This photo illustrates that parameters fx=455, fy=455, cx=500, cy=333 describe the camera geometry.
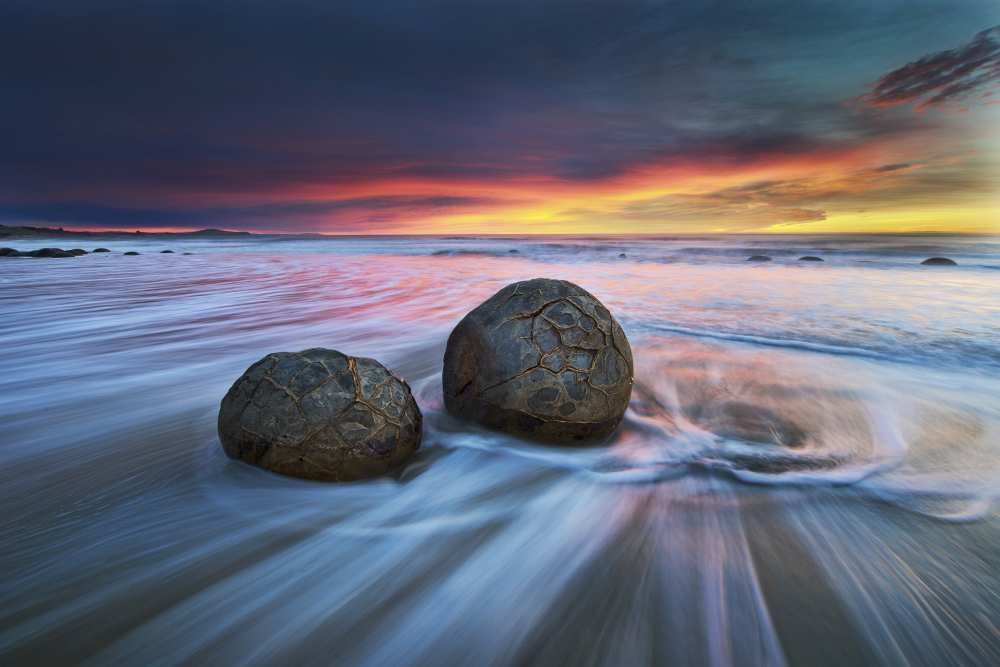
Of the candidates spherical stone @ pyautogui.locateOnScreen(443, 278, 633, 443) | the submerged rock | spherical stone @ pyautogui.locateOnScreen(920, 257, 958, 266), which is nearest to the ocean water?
the submerged rock

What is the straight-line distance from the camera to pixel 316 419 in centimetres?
217

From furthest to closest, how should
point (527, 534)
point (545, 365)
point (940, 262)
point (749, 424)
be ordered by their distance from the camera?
point (940, 262) < point (749, 424) < point (545, 365) < point (527, 534)

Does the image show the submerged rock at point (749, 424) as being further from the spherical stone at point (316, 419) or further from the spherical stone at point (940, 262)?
the spherical stone at point (940, 262)

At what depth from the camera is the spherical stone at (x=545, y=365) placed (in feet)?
8.33

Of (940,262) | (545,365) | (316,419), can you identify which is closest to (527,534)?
→ (545,365)

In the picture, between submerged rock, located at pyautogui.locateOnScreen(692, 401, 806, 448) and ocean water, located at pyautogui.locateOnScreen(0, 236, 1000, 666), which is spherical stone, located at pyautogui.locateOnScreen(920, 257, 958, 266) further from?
submerged rock, located at pyautogui.locateOnScreen(692, 401, 806, 448)

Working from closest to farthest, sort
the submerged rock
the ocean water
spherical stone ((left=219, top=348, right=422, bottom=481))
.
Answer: the ocean water < spherical stone ((left=219, top=348, right=422, bottom=481)) < the submerged rock

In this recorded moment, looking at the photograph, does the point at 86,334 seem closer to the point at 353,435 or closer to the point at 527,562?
the point at 353,435

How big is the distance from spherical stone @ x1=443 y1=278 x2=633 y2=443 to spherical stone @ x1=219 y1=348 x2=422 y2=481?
1.81 feet

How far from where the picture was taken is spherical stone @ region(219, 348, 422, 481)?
218 cm

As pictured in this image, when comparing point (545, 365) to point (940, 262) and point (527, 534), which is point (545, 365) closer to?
point (527, 534)

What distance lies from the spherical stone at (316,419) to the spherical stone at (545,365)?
0.55 meters

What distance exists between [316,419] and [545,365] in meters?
1.21

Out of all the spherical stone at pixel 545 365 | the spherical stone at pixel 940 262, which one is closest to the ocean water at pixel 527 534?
the spherical stone at pixel 545 365
